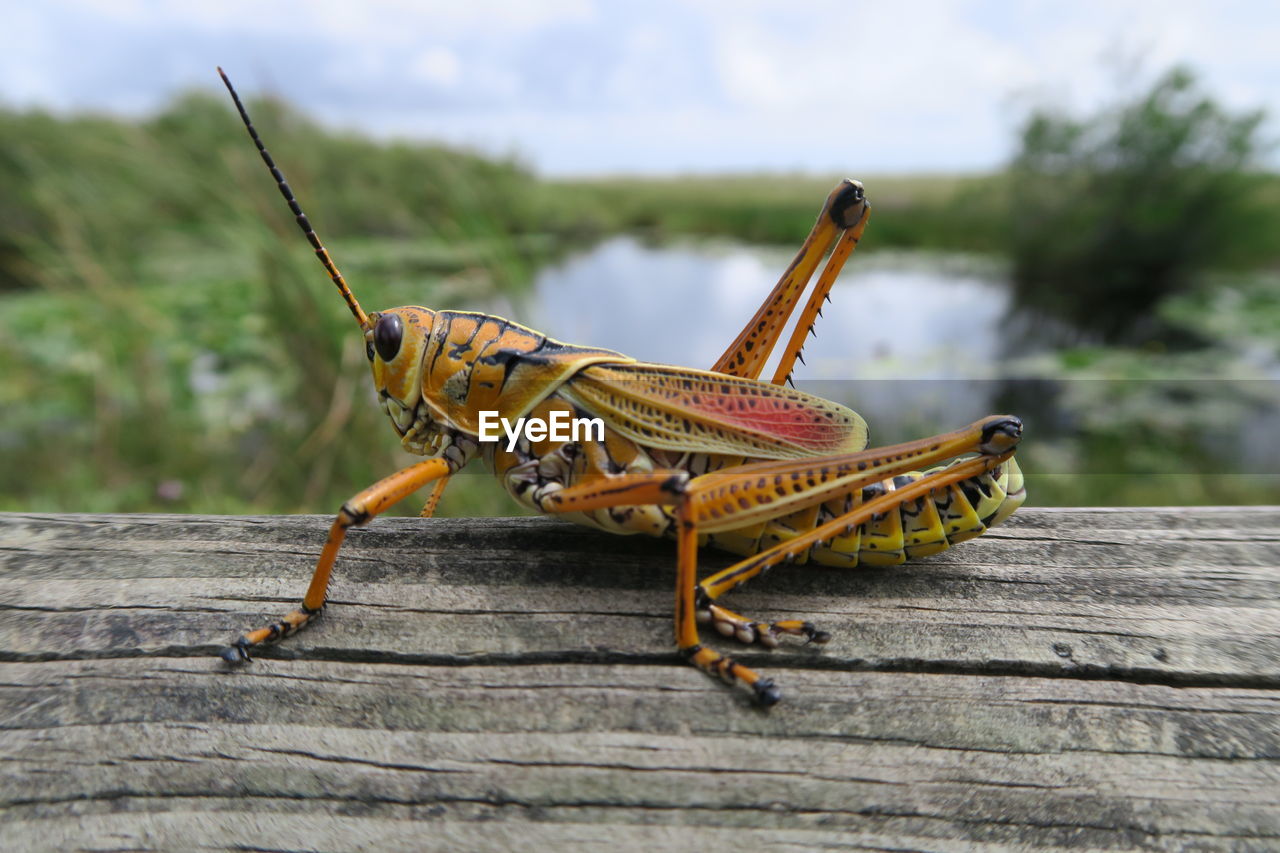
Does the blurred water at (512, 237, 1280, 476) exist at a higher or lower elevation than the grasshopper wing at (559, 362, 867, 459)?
higher

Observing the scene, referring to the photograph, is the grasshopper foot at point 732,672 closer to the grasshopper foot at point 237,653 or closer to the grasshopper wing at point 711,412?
the grasshopper wing at point 711,412

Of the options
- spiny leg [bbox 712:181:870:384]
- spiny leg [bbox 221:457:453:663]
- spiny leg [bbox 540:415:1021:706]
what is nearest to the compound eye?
spiny leg [bbox 221:457:453:663]

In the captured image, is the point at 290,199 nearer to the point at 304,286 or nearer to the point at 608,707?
the point at 608,707

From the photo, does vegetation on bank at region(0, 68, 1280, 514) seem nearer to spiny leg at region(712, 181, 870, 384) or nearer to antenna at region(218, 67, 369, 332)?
spiny leg at region(712, 181, 870, 384)

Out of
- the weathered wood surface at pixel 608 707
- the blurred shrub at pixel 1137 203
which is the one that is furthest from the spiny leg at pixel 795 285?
the blurred shrub at pixel 1137 203

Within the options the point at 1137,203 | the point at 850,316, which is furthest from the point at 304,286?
the point at 1137,203

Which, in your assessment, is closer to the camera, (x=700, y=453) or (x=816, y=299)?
(x=700, y=453)
